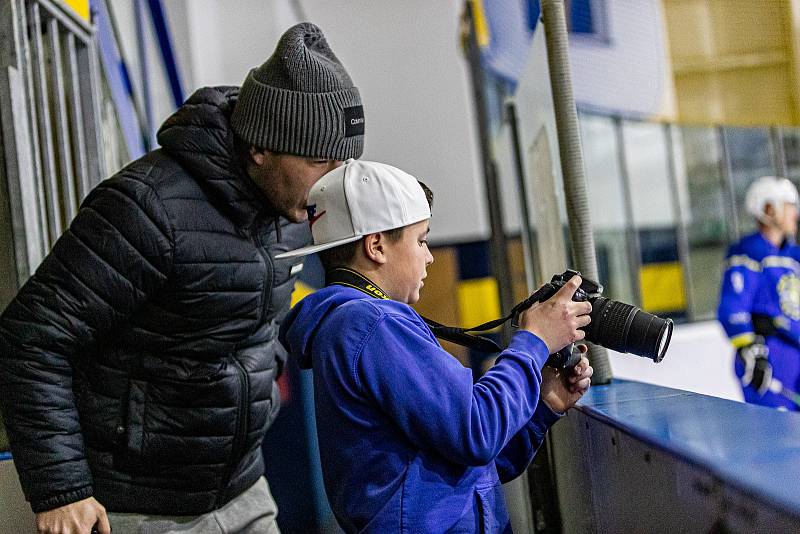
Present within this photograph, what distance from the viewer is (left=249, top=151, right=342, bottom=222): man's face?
5.99 feet

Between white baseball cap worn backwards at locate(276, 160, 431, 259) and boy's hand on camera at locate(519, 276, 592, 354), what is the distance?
9.4 inches

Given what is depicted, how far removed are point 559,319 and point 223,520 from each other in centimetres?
96

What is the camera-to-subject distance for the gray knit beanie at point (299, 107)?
1.78 meters

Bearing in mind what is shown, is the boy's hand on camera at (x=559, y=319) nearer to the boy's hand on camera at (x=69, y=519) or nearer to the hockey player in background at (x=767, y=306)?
the boy's hand on camera at (x=69, y=519)

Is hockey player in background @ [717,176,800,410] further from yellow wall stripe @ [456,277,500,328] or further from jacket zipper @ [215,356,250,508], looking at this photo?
yellow wall stripe @ [456,277,500,328]

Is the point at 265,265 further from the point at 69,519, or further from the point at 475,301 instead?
the point at 475,301

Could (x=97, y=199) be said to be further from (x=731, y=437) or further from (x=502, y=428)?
(x=731, y=437)

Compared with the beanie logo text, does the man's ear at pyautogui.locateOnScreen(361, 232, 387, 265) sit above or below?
below

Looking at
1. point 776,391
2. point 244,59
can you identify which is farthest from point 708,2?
point 776,391

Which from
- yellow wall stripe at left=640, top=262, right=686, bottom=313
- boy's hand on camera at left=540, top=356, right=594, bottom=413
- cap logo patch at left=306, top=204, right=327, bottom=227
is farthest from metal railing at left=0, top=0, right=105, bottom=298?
yellow wall stripe at left=640, top=262, right=686, bottom=313

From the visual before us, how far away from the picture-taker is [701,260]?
908 centimetres

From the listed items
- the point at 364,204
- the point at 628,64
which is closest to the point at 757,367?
the point at 364,204

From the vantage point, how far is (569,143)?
1994 mm

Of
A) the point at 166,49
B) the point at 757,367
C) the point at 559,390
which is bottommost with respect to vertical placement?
the point at 757,367
